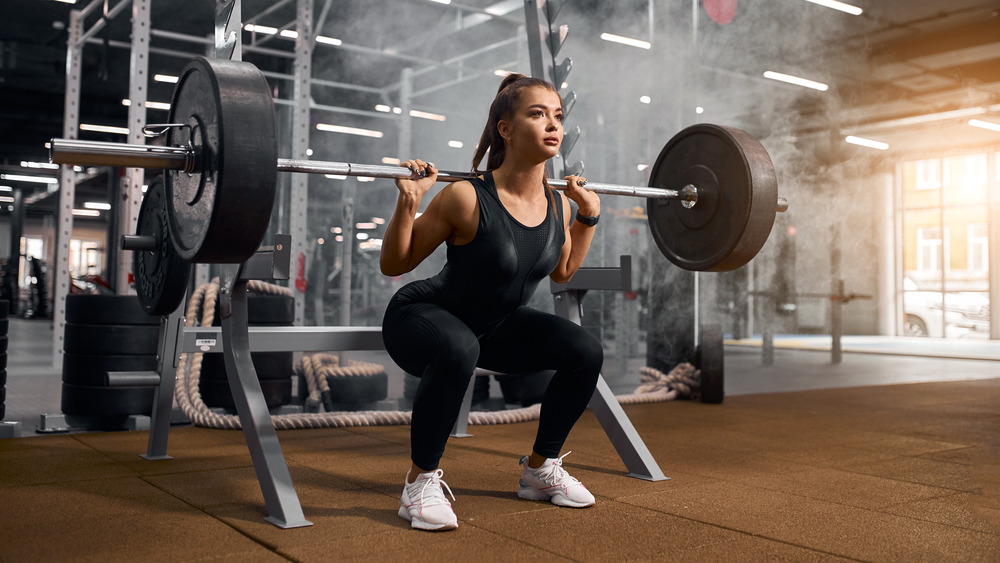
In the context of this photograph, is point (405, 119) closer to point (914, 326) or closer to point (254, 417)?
point (254, 417)

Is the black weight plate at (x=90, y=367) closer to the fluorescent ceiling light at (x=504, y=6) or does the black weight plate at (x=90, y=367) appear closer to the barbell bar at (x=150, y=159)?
the barbell bar at (x=150, y=159)

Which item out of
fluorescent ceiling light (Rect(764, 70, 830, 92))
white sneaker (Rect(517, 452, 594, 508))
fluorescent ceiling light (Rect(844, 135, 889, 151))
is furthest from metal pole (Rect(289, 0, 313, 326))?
fluorescent ceiling light (Rect(844, 135, 889, 151))

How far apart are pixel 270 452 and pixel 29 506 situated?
499 mm

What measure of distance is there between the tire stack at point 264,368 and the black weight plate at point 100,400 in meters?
0.32

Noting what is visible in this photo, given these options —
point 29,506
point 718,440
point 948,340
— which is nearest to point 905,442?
A: point 718,440

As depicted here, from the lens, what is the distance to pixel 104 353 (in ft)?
8.54

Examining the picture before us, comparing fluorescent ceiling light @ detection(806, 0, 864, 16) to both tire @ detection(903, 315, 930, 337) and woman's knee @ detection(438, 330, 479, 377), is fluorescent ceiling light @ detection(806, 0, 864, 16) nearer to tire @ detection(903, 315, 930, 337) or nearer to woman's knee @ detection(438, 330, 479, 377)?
woman's knee @ detection(438, 330, 479, 377)

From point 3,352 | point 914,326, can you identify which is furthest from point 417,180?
point 914,326

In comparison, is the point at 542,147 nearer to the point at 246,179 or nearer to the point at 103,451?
the point at 246,179

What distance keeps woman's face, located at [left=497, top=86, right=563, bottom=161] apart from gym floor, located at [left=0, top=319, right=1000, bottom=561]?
75 centimetres

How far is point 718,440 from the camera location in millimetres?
2533

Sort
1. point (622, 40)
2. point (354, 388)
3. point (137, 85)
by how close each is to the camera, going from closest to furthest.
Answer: point (354, 388)
point (137, 85)
point (622, 40)

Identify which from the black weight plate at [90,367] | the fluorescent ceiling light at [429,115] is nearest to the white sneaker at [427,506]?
the black weight plate at [90,367]

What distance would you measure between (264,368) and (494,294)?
1632mm
